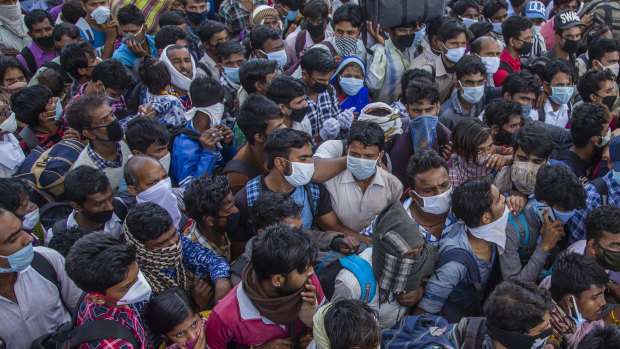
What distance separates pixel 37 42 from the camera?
6289mm

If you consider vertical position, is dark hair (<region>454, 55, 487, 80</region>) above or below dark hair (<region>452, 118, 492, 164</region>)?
above

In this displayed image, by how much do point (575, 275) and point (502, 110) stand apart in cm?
215

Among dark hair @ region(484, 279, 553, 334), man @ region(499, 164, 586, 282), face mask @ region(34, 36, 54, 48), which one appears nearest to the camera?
dark hair @ region(484, 279, 553, 334)

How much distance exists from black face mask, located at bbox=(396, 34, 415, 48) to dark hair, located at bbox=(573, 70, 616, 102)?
196 centimetres

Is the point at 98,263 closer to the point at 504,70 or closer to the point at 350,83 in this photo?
the point at 350,83

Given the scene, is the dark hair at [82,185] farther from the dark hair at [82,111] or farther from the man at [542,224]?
the man at [542,224]

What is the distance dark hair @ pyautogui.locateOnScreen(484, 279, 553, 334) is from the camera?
8.07 feet

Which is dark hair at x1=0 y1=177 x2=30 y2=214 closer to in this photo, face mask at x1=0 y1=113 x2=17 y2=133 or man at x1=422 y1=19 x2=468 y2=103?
face mask at x1=0 y1=113 x2=17 y2=133

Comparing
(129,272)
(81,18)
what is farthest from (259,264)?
(81,18)

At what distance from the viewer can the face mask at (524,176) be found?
3.91 metres

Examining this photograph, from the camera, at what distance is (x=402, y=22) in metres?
5.73

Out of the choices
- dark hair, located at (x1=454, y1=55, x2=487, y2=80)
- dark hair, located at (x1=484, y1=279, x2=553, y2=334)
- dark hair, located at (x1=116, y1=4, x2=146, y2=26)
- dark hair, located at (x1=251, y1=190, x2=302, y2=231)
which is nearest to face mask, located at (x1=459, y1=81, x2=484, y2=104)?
dark hair, located at (x1=454, y1=55, x2=487, y2=80)

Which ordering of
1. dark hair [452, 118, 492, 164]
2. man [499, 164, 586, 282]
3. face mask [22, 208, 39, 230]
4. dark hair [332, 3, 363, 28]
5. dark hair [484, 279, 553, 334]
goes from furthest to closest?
dark hair [332, 3, 363, 28] → dark hair [452, 118, 492, 164] → face mask [22, 208, 39, 230] → man [499, 164, 586, 282] → dark hair [484, 279, 553, 334]

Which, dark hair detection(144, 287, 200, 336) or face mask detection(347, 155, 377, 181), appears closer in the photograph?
dark hair detection(144, 287, 200, 336)
